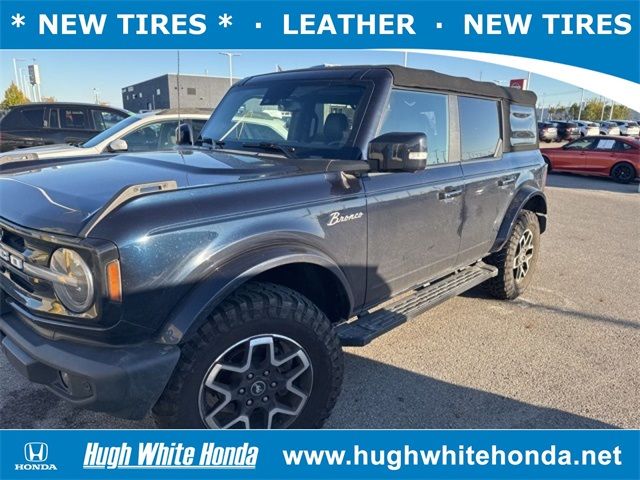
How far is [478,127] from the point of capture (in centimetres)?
413

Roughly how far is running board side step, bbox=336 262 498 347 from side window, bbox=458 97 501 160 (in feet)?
3.34

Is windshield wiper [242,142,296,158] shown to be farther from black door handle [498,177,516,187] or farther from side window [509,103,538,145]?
side window [509,103,538,145]

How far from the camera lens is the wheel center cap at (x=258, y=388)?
95.1 inches

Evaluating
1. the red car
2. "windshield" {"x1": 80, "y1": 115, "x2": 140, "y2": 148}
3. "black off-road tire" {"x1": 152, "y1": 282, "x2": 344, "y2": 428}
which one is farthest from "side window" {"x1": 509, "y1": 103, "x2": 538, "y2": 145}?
the red car

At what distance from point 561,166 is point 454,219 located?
48.2 ft

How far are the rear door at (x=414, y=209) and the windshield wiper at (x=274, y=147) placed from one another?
0.56m

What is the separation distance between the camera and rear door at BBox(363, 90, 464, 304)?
302 cm

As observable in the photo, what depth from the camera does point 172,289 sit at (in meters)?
2.11

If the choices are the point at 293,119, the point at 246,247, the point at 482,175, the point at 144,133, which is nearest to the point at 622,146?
the point at 482,175

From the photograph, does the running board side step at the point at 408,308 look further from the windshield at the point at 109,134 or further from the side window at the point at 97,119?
the side window at the point at 97,119

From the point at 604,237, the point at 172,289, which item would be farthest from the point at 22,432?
the point at 604,237

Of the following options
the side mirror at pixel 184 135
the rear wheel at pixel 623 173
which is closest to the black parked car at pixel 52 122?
the side mirror at pixel 184 135

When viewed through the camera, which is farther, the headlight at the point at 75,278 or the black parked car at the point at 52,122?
the black parked car at the point at 52,122

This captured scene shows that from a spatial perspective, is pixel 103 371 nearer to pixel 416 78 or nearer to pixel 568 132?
pixel 416 78
